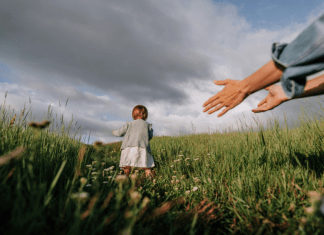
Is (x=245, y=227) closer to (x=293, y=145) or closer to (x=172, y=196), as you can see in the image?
(x=172, y=196)

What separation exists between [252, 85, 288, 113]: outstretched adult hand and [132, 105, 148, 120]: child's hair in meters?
3.66

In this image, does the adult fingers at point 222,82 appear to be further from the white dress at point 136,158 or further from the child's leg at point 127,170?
the white dress at point 136,158

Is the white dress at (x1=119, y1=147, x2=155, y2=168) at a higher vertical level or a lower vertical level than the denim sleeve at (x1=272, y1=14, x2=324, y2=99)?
lower

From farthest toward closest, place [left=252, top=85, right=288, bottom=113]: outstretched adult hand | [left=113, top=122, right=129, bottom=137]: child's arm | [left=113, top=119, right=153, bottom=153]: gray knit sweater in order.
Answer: [left=113, top=122, right=129, bottom=137]: child's arm → [left=113, top=119, right=153, bottom=153]: gray knit sweater → [left=252, top=85, right=288, bottom=113]: outstretched adult hand

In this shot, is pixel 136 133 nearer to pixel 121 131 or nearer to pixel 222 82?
pixel 121 131

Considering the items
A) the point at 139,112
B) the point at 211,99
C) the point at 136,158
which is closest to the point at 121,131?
the point at 139,112

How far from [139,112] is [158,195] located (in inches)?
126

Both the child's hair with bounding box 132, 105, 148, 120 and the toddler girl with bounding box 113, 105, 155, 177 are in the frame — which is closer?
the toddler girl with bounding box 113, 105, 155, 177

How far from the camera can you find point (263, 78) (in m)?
1.65

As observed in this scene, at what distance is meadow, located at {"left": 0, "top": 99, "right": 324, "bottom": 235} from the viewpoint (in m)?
1.40

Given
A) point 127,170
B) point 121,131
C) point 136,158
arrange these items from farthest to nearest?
point 121,131
point 136,158
point 127,170

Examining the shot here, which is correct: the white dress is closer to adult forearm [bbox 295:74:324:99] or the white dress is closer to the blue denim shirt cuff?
adult forearm [bbox 295:74:324:99]

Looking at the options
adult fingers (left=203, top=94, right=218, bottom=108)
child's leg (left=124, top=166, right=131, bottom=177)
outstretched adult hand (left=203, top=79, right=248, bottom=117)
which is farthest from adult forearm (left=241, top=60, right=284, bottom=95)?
child's leg (left=124, top=166, right=131, bottom=177)

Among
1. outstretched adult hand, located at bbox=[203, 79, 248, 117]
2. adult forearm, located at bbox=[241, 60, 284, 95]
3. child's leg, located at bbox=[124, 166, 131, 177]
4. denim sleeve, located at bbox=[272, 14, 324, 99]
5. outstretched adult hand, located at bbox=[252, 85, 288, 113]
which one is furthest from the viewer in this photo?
child's leg, located at bbox=[124, 166, 131, 177]
